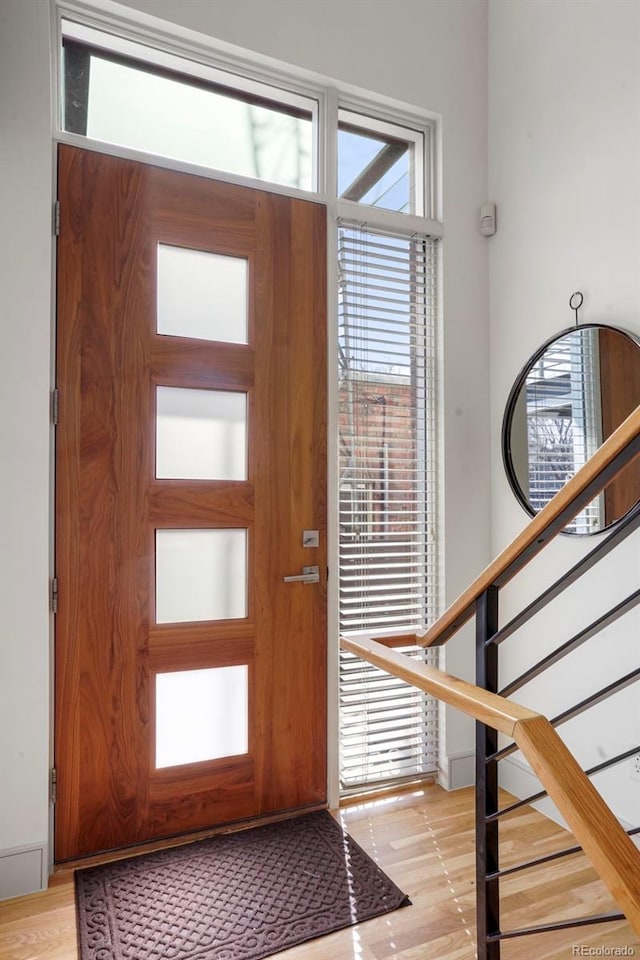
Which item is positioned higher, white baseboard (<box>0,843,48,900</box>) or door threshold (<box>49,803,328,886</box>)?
white baseboard (<box>0,843,48,900</box>)

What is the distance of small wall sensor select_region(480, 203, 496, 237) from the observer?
264 cm

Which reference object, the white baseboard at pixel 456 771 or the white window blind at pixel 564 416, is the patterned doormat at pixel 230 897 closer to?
the white baseboard at pixel 456 771

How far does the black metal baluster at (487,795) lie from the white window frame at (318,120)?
1208 mm

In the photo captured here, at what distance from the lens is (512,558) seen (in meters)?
1.11

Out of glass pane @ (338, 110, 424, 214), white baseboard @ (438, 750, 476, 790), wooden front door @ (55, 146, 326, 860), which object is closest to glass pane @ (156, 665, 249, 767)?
wooden front door @ (55, 146, 326, 860)

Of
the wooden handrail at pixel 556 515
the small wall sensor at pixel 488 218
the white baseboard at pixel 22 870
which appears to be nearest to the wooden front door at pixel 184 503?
the white baseboard at pixel 22 870

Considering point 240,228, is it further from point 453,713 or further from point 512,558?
point 453,713

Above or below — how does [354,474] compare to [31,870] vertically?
above

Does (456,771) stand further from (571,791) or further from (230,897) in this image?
(571,791)

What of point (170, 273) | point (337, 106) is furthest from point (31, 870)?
point (337, 106)

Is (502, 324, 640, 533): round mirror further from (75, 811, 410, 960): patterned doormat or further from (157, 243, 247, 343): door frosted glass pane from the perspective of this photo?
(75, 811, 410, 960): patterned doormat

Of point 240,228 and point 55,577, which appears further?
point 240,228

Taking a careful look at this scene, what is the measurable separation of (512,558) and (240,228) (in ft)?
5.70

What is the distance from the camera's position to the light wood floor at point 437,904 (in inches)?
64.2
